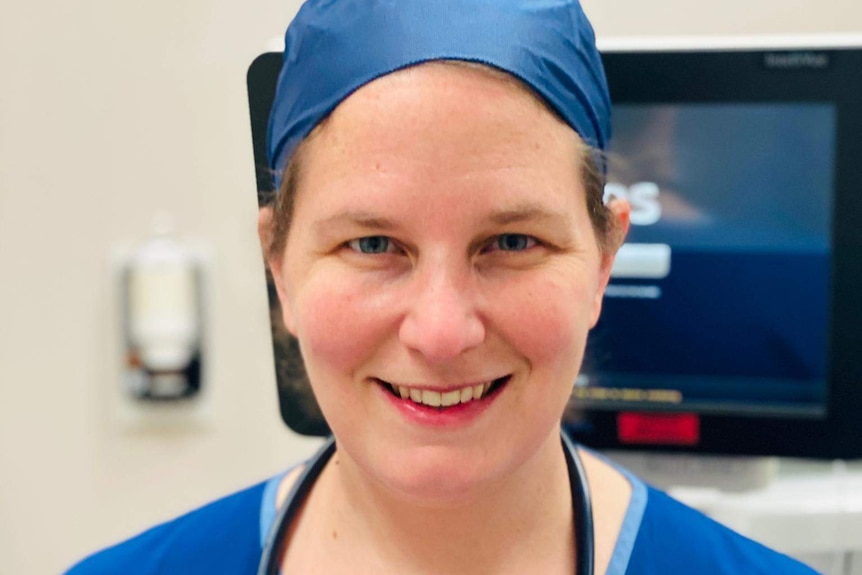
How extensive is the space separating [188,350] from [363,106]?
0.79 m

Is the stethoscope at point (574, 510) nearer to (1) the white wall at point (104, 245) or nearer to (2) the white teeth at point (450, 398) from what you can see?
(2) the white teeth at point (450, 398)

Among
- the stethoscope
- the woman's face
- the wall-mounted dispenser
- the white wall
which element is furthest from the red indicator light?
the wall-mounted dispenser

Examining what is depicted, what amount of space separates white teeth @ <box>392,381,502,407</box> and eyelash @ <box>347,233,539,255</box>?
0.10 metres

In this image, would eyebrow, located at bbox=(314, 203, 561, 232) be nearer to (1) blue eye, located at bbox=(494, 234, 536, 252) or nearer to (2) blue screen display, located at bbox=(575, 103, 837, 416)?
(1) blue eye, located at bbox=(494, 234, 536, 252)

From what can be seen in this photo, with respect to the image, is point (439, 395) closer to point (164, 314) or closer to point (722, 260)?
point (722, 260)

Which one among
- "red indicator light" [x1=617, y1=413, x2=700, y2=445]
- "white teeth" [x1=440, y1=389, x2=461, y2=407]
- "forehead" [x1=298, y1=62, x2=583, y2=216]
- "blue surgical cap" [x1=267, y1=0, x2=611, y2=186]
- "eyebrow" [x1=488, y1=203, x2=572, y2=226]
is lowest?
"red indicator light" [x1=617, y1=413, x2=700, y2=445]

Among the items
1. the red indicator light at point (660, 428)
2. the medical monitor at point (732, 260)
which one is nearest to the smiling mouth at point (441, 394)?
the medical monitor at point (732, 260)

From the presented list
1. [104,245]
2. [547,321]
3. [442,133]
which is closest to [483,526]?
[547,321]

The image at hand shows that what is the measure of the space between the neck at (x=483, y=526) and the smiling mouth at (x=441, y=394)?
0.11 metres

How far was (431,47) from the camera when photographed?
0.66 meters

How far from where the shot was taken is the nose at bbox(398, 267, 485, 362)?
25.9 inches

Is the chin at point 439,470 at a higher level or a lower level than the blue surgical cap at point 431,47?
lower

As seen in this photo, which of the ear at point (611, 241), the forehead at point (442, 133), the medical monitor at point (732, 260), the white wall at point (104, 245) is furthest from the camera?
the white wall at point (104, 245)

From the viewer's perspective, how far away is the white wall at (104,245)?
1324 mm
